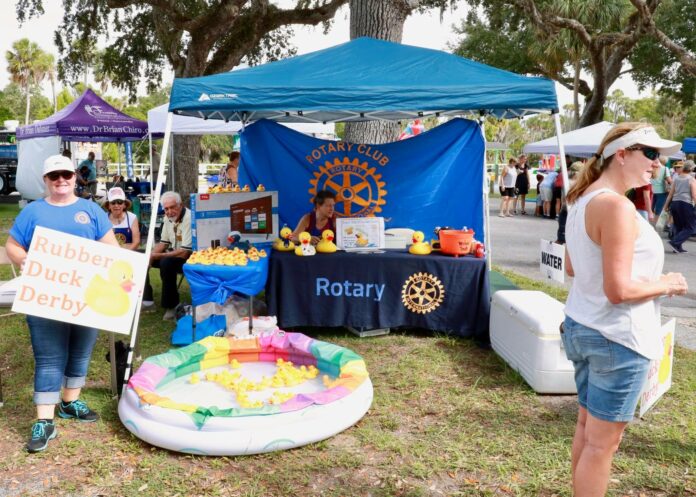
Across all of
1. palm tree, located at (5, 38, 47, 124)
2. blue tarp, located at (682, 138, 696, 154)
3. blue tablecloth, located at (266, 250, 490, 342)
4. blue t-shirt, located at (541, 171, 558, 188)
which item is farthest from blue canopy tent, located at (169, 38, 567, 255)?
palm tree, located at (5, 38, 47, 124)

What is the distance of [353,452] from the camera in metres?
3.40

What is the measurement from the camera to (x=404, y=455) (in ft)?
11.1

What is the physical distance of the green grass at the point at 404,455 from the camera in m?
3.04

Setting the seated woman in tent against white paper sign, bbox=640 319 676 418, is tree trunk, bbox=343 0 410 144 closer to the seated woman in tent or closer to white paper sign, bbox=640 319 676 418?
the seated woman in tent

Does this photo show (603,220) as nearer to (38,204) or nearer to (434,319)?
(38,204)

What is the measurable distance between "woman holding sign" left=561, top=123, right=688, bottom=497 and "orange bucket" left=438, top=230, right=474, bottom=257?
3215mm

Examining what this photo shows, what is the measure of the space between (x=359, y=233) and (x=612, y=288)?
373 centimetres

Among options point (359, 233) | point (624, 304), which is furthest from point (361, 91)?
point (624, 304)

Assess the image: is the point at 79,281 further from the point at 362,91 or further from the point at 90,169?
the point at 90,169

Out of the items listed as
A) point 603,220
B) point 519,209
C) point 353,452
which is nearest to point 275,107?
point 353,452

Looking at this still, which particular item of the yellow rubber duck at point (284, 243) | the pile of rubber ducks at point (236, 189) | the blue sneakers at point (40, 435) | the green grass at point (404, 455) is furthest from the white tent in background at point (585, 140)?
the blue sneakers at point (40, 435)

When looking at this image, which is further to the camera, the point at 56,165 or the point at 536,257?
the point at 536,257

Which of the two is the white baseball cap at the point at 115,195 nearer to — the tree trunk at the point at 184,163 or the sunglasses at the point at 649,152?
the sunglasses at the point at 649,152

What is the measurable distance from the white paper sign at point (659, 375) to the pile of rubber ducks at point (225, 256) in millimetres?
3152
